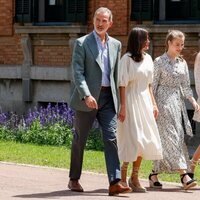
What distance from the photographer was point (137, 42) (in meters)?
10.9

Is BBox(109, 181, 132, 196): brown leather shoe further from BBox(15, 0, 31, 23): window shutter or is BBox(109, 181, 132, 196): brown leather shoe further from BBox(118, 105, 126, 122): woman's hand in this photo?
BBox(15, 0, 31, 23): window shutter

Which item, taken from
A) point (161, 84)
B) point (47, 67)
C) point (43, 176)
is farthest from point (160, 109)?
point (47, 67)

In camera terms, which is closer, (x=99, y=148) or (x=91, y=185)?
(x=91, y=185)

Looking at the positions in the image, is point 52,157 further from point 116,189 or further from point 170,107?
point 116,189

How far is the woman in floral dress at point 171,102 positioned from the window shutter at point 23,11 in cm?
983

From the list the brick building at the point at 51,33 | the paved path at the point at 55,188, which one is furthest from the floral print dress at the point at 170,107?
the brick building at the point at 51,33

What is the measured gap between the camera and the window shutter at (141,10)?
19.0 m

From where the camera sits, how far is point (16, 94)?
70.6 ft

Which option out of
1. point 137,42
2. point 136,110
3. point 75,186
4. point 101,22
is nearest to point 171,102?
point 136,110

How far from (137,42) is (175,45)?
65 centimetres

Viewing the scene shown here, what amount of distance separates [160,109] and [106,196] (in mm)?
1456

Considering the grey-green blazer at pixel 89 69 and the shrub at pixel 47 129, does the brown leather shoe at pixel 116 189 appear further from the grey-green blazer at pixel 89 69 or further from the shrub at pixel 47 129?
the shrub at pixel 47 129

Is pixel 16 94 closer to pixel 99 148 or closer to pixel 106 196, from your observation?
pixel 99 148

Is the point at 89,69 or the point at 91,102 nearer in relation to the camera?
the point at 91,102
